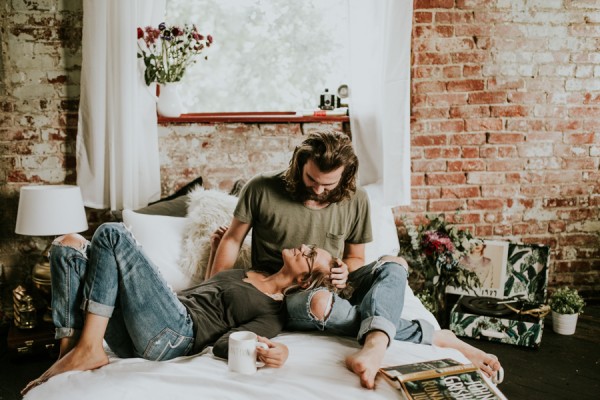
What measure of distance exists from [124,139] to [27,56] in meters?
0.74

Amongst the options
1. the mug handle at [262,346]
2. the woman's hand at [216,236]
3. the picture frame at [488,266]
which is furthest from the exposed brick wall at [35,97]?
the picture frame at [488,266]

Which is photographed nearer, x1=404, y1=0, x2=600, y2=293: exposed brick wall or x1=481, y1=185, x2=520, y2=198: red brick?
x1=404, y1=0, x2=600, y2=293: exposed brick wall

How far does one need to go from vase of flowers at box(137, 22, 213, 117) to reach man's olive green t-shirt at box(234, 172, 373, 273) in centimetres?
93

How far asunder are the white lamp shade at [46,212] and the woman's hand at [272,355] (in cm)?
142

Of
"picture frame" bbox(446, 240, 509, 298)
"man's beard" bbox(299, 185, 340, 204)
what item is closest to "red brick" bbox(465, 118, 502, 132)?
"picture frame" bbox(446, 240, 509, 298)

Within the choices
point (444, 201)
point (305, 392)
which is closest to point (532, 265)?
point (444, 201)

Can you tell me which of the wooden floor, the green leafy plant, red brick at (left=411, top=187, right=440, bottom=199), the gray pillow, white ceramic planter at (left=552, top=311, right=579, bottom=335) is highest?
red brick at (left=411, top=187, right=440, bottom=199)

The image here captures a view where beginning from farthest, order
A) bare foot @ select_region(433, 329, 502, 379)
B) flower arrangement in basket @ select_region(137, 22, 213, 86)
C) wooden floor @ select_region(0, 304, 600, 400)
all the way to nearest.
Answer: flower arrangement in basket @ select_region(137, 22, 213, 86), wooden floor @ select_region(0, 304, 600, 400), bare foot @ select_region(433, 329, 502, 379)

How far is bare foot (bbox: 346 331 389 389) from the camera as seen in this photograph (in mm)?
1602

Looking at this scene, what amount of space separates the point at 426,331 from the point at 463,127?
1.61 m

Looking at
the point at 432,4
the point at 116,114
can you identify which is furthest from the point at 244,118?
the point at 432,4

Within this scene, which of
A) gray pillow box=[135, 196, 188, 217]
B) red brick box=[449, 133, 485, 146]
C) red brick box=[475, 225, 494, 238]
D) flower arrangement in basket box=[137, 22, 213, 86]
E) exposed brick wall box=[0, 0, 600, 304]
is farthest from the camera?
red brick box=[475, 225, 494, 238]

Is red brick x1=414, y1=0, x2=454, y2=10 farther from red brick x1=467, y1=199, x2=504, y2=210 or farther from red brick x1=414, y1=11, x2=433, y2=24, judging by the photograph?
red brick x1=467, y1=199, x2=504, y2=210

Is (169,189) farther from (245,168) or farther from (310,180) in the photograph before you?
(310,180)
